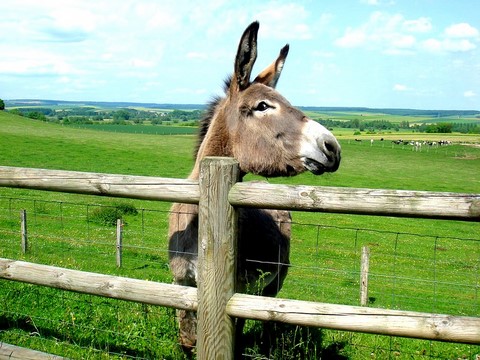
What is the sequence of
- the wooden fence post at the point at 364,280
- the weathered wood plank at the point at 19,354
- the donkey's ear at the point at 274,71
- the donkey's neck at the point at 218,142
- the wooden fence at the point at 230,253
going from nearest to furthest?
the wooden fence at the point at 230,253
the weathered wood plank at the point at 19,354
the donkey's neck at the point at 218,142
the donkey's ear at the point at 274,71
the wooden fence post at the point at 364,280

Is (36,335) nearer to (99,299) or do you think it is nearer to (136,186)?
(99,299)

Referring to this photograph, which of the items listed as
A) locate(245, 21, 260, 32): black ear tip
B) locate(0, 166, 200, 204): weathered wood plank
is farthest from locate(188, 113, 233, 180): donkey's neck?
locate(0, 166, 200, 204): weathered wood plank

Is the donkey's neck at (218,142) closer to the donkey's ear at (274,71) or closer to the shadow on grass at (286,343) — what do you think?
the donkey's ear at (274,71)

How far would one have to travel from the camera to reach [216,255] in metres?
3.38

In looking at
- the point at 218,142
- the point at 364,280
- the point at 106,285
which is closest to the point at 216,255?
the point at 106,285

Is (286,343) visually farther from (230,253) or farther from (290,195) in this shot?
(290,195)

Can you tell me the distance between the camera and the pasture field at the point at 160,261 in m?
5.23

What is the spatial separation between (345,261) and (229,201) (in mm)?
16702

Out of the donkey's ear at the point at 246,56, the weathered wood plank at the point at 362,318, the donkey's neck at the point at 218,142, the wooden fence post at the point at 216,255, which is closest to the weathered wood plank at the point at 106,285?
the wooden fence post at the point at 216,255

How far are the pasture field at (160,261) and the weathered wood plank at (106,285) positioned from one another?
64cm

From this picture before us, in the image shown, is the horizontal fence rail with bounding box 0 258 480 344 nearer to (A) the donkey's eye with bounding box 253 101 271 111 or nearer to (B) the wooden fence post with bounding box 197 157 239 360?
(B) the wooden fence post with bounding box 197 157 239 360

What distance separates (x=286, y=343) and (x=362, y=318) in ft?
5.73

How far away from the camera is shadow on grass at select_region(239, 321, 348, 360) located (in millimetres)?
4520

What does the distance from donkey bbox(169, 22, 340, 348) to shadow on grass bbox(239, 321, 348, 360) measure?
0.51 meters
